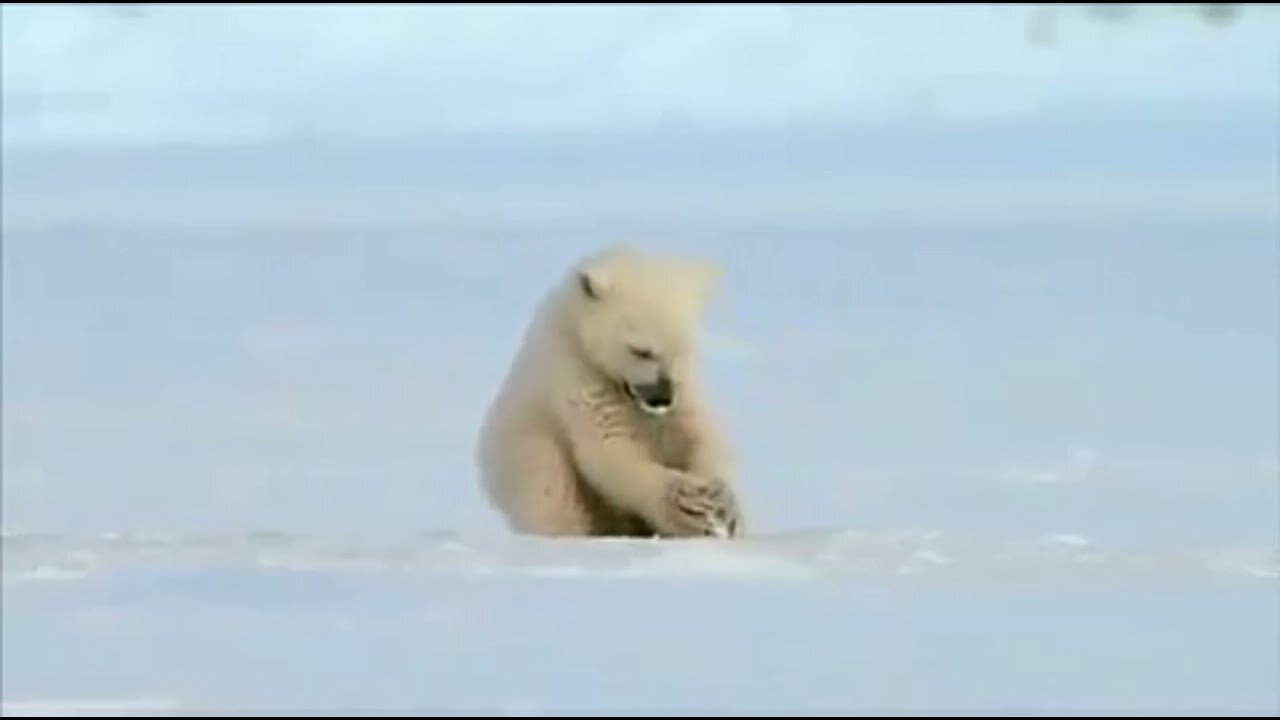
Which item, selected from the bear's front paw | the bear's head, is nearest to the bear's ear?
the bear's head

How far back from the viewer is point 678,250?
8867mm

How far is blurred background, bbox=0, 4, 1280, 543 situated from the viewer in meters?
5.86

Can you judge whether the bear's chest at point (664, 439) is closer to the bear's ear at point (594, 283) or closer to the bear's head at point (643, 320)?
the bear's head at point (643, 320)

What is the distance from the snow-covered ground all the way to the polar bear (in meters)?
0.17

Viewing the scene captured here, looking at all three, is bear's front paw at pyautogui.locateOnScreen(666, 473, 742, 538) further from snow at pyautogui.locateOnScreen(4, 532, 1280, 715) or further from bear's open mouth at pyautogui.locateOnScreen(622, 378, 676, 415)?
snow at pyautogui.locateOnScreen(4, 532, 1280, 715)

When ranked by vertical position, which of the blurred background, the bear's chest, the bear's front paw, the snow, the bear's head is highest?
the blurred background

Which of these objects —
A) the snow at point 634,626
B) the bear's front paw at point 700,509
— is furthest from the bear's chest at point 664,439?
the snow at point 634,626

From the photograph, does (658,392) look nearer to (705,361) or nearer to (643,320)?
(643,320)

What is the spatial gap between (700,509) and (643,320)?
27cm

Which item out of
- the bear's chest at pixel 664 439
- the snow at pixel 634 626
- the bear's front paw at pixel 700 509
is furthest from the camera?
the bear's chest at pixel 664 439

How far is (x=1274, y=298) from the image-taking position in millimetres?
7305

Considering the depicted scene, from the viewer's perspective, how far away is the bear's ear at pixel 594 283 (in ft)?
16.7

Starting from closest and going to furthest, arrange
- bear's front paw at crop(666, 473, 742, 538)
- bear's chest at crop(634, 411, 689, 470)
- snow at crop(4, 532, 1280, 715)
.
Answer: snow at crop(4, 532, 1280, 715) → bear's front paw at crop(666, 473, 742, 538) → bear's chest at crop(634, 411, 689, 470)

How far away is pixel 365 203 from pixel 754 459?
15.1 feet
